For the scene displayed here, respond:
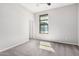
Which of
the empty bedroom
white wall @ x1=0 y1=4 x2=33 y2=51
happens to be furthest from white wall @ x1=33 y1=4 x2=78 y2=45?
white wall @ x1=0 y1=4 x2=33 y2=51

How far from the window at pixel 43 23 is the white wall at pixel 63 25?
1.11ft

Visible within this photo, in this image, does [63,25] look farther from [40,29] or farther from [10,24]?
[10,24]

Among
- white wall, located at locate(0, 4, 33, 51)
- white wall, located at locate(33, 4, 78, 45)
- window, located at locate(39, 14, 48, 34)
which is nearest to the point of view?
white wall, located at locate(0, 4, 33, 51)

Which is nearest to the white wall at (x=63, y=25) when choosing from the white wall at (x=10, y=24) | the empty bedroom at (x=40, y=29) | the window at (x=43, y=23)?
the empty bedroom at (x=40, y=29)

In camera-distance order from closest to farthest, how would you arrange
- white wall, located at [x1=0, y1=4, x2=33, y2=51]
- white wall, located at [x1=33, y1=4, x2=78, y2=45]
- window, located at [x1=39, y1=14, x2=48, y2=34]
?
white wall, located at [x1=0, y1=4, x2=33, y2=51] → white wall, located at [x1=33, y1=4, x2=78, y2=45] → window, located at [x1=39, y1=14, x2=48, y2=34]

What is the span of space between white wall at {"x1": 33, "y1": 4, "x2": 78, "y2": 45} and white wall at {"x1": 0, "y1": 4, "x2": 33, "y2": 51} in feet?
7.05

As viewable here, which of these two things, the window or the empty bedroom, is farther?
the window

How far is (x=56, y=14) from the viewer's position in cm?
467

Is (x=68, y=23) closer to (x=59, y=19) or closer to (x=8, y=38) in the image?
(x=59, y=19)

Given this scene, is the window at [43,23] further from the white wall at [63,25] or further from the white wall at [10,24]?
the white wall at [10,24]

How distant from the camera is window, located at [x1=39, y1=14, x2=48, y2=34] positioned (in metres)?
5.16

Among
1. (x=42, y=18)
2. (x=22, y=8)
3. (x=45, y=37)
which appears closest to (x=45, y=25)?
(x=42, y=18)

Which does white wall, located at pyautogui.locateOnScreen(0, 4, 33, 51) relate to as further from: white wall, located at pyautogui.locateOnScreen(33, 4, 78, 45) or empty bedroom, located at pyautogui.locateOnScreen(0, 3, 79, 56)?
white wall, located at pyautogui.locateOnScreen(33, 4, 78, 45)

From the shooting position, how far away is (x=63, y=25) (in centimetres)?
439
